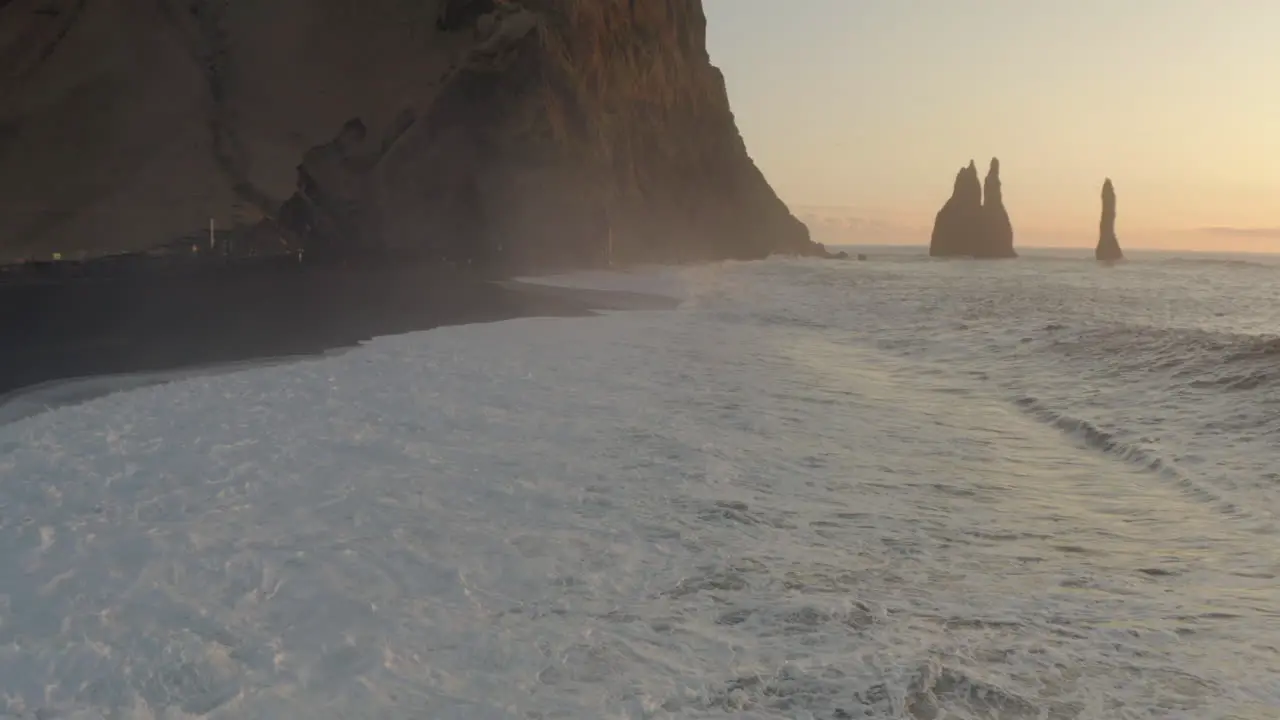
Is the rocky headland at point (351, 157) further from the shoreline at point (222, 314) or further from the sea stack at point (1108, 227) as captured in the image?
the sea stack at point (1108, 227)

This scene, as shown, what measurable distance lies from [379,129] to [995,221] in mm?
87287

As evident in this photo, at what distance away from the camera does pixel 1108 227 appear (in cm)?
10462

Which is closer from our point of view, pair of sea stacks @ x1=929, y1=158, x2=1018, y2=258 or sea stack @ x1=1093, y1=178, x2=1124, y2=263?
sea stack @ x1=1093, y1=178, x2=1124, y2=263

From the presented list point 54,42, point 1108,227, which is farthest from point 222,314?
point 1108,227

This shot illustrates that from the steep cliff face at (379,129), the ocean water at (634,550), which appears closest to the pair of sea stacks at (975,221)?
the steep cliff face at (379,129)

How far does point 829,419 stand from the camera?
29.8ft

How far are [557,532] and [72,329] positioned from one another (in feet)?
41.2

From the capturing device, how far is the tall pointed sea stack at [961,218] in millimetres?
118562

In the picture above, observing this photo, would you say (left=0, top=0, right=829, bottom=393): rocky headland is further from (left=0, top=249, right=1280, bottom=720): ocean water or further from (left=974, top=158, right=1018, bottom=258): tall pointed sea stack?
(left=974, top=158, right=1018, bottom=258): tall pointed sea stack

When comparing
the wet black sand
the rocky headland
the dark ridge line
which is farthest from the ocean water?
the dark ridge line

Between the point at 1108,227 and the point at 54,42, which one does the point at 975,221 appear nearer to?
the point at 1108,227

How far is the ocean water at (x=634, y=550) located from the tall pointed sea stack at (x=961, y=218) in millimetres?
114513

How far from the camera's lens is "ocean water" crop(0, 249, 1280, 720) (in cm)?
353

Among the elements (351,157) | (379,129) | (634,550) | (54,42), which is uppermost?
(54,42)
